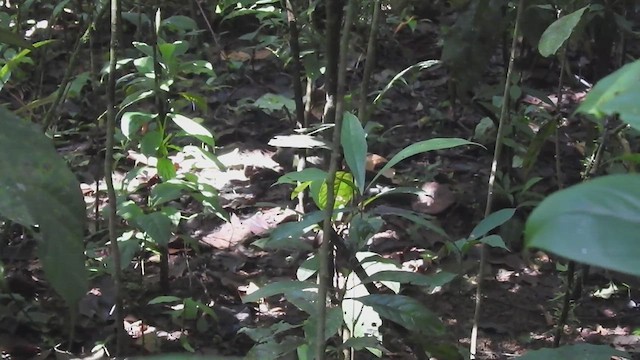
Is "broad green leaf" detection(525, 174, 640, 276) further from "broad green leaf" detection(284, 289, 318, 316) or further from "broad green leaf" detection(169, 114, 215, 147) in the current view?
"broad green leaf" detection(169, 114, 215, 147)

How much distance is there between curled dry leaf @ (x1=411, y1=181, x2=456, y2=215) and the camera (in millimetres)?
2562

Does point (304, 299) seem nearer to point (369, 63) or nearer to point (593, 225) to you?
point (369, 63)

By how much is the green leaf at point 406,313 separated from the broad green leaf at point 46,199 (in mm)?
628

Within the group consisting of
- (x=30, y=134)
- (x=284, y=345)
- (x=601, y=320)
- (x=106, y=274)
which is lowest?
(x=601, y=320)

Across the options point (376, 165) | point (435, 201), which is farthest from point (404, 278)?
point (376, 165)

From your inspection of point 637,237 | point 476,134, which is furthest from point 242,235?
point 637,237

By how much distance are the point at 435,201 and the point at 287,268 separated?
0.63m

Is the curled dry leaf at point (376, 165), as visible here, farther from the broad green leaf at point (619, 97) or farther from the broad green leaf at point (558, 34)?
the broad green leaf at point (619, 97)

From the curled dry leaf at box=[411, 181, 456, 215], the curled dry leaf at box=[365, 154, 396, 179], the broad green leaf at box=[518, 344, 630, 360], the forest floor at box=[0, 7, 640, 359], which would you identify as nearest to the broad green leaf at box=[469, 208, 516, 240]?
the forest floor at box=[0, 7, 640, 359]

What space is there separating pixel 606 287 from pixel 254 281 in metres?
1.05

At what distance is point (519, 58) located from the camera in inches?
115

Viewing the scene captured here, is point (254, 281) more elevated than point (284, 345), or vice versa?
point (284, 345)

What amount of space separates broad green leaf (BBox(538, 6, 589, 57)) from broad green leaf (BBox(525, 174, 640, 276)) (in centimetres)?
104

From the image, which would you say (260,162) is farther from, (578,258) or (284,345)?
(578,258)
